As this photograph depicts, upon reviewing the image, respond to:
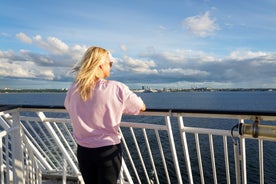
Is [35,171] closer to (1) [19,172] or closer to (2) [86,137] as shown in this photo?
(1) [19,172]

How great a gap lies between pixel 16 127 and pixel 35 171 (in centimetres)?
73

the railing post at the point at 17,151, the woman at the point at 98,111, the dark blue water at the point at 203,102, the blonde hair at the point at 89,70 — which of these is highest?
the blonde hair at the point at 89,70

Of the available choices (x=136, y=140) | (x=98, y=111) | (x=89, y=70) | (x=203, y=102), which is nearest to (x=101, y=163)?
(x=98, y=111)

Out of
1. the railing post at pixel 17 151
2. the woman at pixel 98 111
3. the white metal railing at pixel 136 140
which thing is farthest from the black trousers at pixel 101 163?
the railing post at pixel 17 151

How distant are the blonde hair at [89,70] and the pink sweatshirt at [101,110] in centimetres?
5

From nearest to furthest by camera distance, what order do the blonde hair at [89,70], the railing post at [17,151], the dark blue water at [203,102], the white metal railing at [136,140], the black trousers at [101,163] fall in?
the blonde hair at [89,70] < the black trousers at [101,163] < the white metal railing at [136,140] < the railing post at [17,151] < the dark blue water at [203,102]

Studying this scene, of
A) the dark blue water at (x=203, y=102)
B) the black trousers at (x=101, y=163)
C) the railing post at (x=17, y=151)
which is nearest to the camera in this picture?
the black trousers at (x=101, y=163)

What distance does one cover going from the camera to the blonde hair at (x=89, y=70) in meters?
1.86

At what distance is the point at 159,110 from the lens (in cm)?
247

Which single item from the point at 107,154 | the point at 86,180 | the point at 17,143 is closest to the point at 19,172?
the point at 17,143

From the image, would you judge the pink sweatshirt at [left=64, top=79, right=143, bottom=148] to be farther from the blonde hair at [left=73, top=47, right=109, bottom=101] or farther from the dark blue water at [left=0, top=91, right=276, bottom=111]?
the dark blue water at [left=0, top=91, right=276, bottom=111]

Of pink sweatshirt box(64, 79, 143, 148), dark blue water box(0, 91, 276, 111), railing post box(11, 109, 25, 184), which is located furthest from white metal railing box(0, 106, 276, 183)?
dark blue water box(0, 91, 276, 111)

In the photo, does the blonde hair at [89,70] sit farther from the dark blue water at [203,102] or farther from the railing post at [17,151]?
the dark blue water at [203,102]

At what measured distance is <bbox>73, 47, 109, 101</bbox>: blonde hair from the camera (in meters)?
1.86
